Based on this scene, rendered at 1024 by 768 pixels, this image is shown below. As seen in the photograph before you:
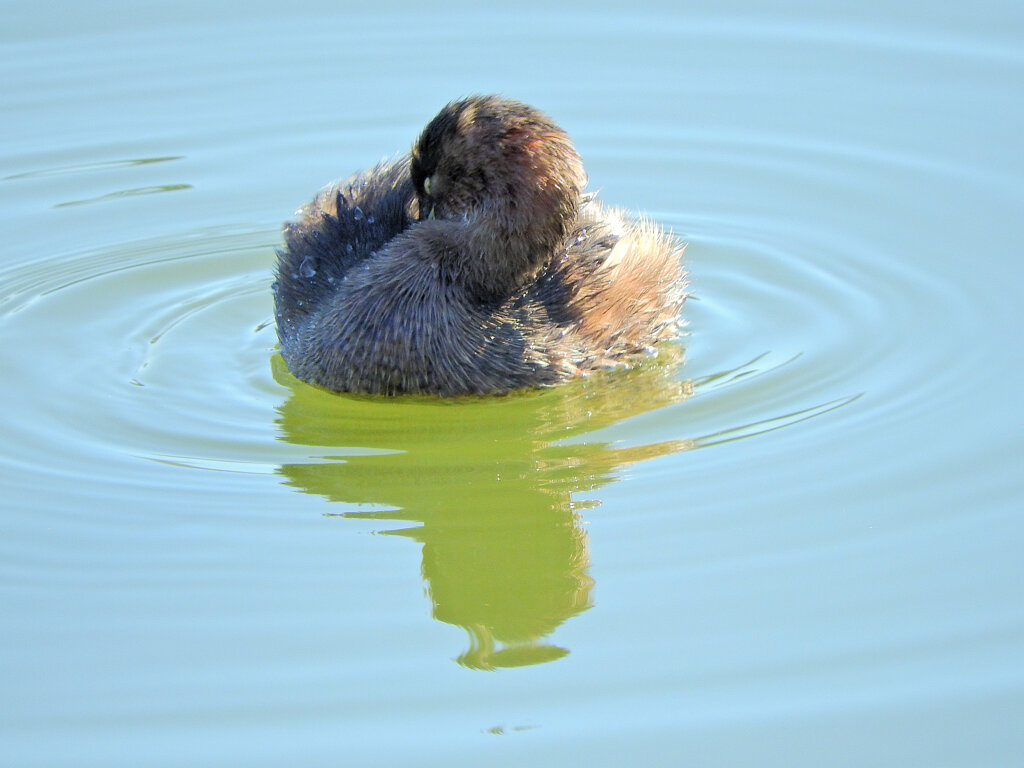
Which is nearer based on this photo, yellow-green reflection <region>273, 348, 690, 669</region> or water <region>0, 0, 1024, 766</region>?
water <region>0, 0, 1024, 766</region>

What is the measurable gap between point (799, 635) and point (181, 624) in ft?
6.70

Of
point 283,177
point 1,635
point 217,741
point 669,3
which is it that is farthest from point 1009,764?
point 669,3

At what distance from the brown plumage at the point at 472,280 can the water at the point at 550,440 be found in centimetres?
18

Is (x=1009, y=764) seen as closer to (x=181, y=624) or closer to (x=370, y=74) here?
(x=181, y=624)

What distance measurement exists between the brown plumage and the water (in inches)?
7.2

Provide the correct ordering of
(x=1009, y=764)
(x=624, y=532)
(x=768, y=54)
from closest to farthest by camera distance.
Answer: (x=1009, y=764), (x=624, y=532), (x=768, y=54)

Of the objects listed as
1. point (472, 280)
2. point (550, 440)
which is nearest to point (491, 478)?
point (550, 440)

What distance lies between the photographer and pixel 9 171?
373 inches

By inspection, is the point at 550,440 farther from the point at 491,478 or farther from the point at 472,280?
the point at 472,280

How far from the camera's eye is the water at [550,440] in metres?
4.64

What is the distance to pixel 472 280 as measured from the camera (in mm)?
6730

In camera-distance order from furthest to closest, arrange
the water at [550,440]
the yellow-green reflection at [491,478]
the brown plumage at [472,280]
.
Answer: the brown plumage at [472,280]
the yellow-green reflection at [491,478]
the water at [550,440]

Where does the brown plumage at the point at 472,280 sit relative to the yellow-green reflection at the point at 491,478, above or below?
above

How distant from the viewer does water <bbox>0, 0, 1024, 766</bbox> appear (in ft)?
15.2
